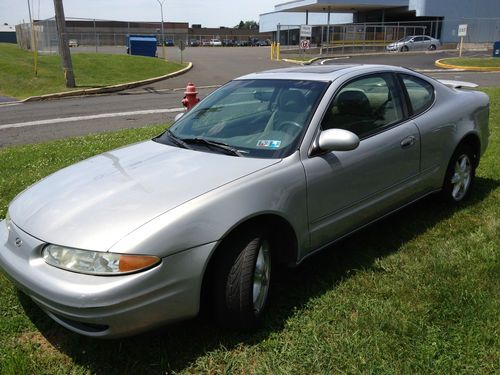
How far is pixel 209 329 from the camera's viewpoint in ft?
9.86

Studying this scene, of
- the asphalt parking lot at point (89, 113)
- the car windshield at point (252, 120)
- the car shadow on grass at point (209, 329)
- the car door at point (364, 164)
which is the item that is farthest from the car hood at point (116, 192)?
the asphalt parking lot at point (89, 113)

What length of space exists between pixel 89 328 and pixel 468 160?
3892mm

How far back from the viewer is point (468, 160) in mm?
4926

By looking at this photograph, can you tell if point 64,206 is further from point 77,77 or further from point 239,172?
point 77,77

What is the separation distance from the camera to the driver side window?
12.0ft

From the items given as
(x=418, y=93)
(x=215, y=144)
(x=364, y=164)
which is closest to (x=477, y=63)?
(x=418, y=93)

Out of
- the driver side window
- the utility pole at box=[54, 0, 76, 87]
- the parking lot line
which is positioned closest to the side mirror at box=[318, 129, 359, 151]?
the driver side window

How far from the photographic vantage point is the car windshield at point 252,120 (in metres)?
3.38

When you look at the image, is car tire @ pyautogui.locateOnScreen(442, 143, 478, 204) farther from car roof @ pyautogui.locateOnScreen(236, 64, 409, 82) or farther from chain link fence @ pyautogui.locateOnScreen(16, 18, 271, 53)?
chain link fence @ pyautogui.locateOnScreen(16, 18, 271, 53)

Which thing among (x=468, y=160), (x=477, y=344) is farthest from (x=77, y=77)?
(x=477, y=344)

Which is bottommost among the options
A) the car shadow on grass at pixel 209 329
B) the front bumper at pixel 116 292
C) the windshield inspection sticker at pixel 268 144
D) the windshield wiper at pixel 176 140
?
the car shadow on grass at pixel 209 329

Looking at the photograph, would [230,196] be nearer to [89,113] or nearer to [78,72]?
[89,113]

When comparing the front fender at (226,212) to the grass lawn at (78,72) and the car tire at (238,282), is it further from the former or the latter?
the grass lawn at (78,72)

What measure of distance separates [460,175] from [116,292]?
362 cm
